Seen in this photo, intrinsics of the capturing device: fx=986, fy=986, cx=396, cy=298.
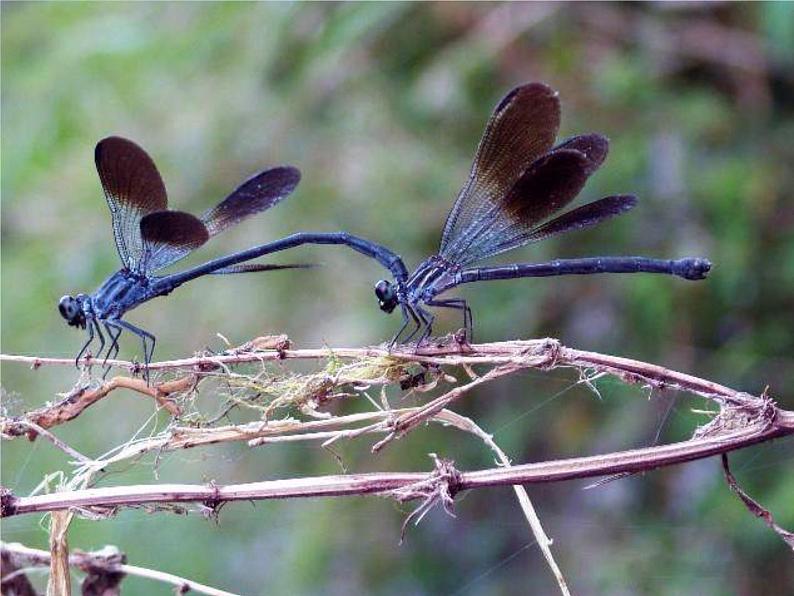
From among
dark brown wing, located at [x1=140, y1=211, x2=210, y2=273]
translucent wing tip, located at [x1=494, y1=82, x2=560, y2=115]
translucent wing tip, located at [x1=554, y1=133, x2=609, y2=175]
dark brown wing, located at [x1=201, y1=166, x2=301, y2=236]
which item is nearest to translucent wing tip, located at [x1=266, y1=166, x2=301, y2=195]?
dark brown wing, located at [x1=201, y1=166, x2=301, y2=236]

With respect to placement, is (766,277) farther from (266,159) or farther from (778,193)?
(266,159)

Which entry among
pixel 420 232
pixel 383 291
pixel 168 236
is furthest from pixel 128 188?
pixel 420 232

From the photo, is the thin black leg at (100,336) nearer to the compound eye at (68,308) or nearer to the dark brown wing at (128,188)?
the compound eye at (68,308)

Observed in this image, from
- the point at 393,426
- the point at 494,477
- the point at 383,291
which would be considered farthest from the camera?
the point at 383,291

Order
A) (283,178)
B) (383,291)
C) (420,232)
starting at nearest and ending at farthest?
(383,291), (283,178), (420,232)

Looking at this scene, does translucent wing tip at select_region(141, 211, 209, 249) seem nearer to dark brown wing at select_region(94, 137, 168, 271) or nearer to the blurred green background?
dark brown wing at select_region(94, 137, 168, 271)

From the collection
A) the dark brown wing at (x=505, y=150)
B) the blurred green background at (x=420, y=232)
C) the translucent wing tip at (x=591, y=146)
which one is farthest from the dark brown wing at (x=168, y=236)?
the blurred green background at (x=420, y=232)

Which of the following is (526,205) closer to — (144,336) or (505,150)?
(505,150)
